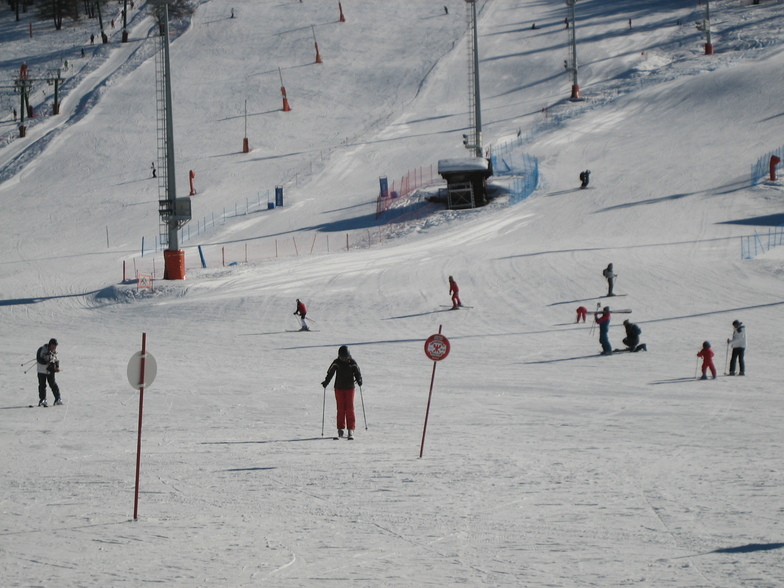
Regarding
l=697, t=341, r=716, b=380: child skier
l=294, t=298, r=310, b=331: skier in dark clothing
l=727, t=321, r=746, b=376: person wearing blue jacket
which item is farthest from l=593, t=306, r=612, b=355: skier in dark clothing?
l=294, t=298, r=310, b=331: skier in dark clothing

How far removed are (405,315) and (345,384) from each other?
12855 millimetres

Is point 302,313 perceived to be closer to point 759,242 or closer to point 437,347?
point 437,347

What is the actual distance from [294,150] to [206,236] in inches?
488

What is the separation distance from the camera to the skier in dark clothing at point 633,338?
750 inches

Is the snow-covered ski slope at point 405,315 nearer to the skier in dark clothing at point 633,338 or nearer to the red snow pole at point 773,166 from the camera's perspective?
the skier in dark clothing at point 633,338

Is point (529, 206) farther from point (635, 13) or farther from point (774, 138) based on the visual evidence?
point (635, 13)

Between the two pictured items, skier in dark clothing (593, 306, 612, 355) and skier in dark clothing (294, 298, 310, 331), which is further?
skier in dark clothing (294, 298, 310, 331)

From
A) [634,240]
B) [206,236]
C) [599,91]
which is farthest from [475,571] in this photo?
[599,91]

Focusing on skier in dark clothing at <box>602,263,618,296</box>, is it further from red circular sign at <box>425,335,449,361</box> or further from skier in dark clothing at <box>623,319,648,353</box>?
red circular sign at <box>425,335,449,361</box>

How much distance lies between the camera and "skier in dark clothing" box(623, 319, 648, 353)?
19.1 metres

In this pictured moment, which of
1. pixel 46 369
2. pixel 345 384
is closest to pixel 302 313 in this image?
pixel 46 369

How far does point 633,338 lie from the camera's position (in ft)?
62.7

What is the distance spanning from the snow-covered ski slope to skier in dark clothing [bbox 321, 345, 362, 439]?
1.68 feet

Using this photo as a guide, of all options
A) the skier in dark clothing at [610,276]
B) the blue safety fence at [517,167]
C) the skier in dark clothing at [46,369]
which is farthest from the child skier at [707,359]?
the blue safety fence at [517,167]
